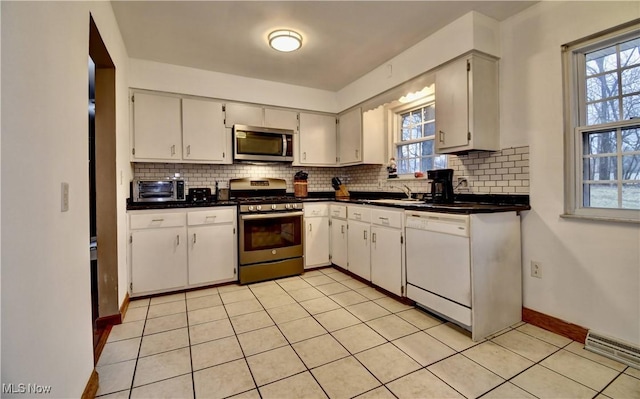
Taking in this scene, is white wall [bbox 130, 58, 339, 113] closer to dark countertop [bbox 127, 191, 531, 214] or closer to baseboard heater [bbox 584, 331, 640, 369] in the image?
dark countertop [bbox 127, 191, 531, 214]

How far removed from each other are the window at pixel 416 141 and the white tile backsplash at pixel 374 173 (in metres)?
0.24

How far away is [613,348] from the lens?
186cm

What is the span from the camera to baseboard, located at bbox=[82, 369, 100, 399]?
1.45 metres

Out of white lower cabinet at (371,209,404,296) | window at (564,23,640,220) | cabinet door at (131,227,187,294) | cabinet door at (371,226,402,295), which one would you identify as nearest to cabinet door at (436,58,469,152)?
window at (564,23,640,220)

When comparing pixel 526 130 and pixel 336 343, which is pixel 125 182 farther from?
pixel 526 130

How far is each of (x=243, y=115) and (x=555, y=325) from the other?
146 inches

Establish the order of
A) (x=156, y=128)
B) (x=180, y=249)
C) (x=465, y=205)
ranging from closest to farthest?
(x=465, y=205) → (x=180, y=249) → (x=156, y=128)

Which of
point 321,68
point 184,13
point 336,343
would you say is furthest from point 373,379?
point 321,68

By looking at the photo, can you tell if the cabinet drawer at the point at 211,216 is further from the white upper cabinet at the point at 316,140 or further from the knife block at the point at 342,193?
the knife block at the point at 342,193

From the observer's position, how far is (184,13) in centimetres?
242

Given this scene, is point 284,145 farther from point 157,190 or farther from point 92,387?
point 92,387

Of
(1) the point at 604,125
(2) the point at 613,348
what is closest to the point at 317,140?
(1) the point at 604,125

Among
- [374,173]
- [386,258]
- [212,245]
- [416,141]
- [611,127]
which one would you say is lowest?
[386,258]

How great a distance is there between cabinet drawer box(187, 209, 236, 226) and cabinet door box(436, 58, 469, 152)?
7.38 feet
